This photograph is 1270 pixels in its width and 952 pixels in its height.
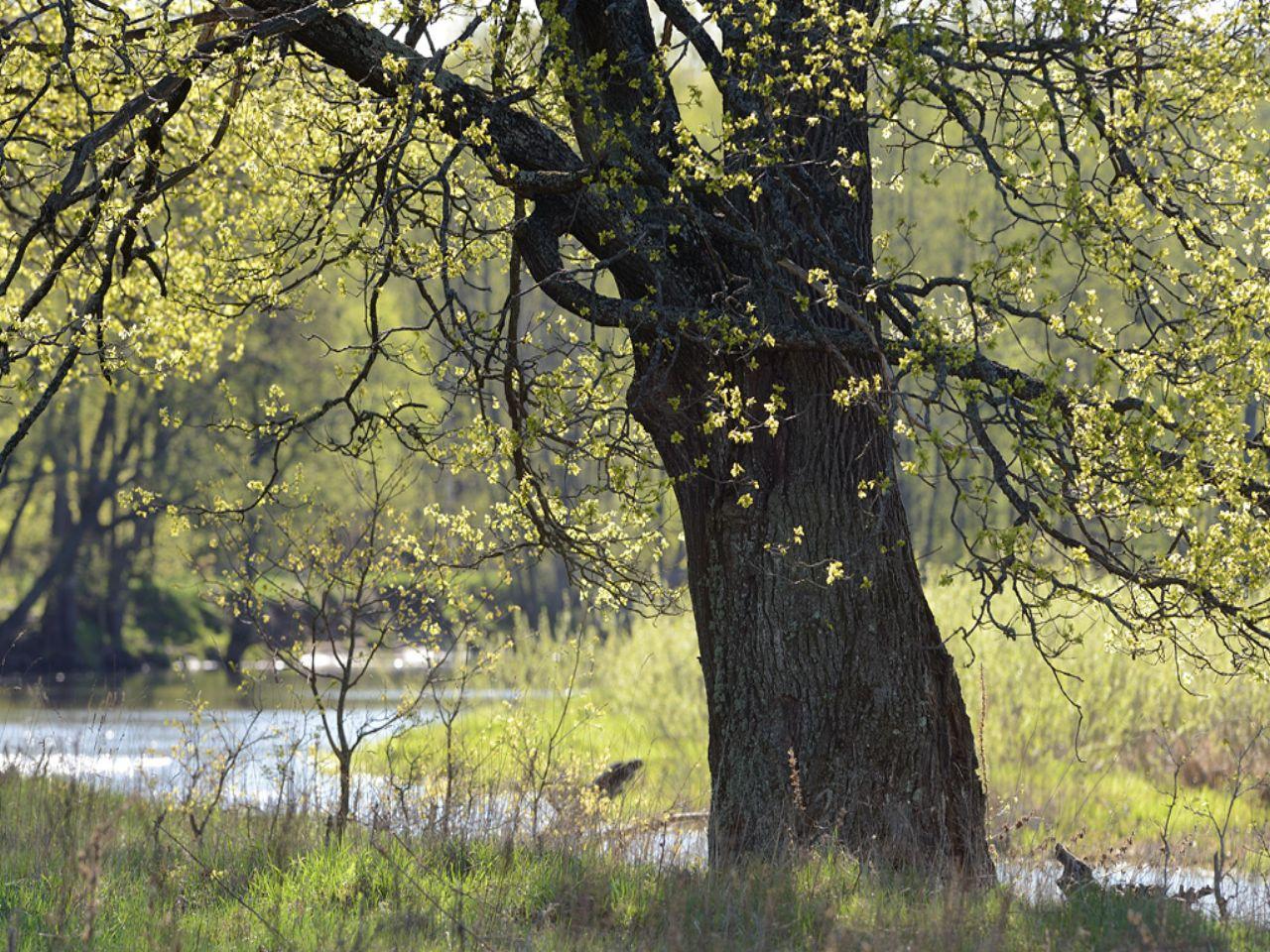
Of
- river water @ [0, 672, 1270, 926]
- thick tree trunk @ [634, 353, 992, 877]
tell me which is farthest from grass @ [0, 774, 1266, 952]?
thick tree trunk @ [634, 353, 992, 877]

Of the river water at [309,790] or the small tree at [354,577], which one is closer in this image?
the river water at [309,790]

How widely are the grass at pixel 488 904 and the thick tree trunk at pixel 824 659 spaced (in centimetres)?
63

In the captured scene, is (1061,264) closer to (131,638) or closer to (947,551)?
(947,551)

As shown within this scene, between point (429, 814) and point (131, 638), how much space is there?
31.6 meters

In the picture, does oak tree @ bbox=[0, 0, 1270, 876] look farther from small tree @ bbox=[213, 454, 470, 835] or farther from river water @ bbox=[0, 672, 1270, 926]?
small tree @ bbox=[213, 454, 470, 835]

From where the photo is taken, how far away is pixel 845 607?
7012mm

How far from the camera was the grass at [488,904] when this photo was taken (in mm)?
5023

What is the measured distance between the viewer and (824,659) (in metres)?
6.99

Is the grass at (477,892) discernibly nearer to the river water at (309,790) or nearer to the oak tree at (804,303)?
the river water at (309,790)

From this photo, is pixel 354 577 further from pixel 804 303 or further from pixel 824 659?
pixel 804 303

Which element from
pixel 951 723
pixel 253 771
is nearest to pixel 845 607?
pixel 951 723

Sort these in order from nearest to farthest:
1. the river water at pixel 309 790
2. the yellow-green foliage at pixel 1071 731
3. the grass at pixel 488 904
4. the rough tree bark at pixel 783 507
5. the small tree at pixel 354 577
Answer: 1. the grass at pixel 488 904
2. the river water at pixel 309 790
3. the rough tree bark at pixel 783 507
4. the small tree at pixel 354 577
5. the yellow-green foliage at pixel 1071 731

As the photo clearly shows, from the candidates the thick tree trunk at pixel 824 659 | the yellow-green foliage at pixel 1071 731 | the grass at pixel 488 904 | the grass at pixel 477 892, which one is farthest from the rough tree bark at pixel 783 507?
the yellow-green foliage at pixel 1071 731

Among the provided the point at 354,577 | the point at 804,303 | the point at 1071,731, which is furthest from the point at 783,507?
the point at 1071,731
